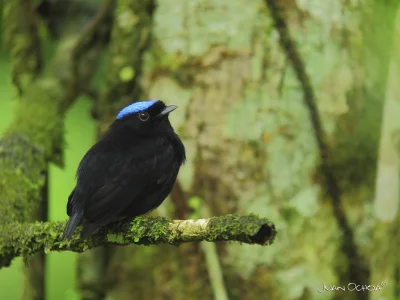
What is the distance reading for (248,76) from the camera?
334 centimetres

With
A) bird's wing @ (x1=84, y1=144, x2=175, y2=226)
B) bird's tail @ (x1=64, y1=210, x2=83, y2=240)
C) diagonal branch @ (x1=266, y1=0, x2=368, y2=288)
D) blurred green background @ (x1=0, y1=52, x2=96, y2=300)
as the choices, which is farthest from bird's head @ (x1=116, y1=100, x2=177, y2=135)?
blurred green background @ (x1=0, y1=52, x2=96, y2=300)

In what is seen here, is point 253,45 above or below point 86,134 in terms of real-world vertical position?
above

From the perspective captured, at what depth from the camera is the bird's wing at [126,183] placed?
2.88m

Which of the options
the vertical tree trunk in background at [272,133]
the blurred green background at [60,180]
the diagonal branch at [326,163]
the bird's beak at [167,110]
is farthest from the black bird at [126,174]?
the blurred green background at [60,180]

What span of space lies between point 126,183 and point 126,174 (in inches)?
1.8

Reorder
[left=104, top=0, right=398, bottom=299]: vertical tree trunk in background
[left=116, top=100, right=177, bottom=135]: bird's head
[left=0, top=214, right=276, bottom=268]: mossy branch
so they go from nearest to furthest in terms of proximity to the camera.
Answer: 1. [left=0, top=214, right=276, bottom=268]: mossy branch
2. [left=104, top=0, right=398, bottom=299]: vertical tree trunk in background
3. [left=116, top=100, right=177, bottom=135]: bird's head

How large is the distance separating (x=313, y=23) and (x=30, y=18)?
6.71 feet

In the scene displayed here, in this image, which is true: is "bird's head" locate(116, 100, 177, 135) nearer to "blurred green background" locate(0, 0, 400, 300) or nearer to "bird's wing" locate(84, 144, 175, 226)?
"blurred green background" locate(0, 0, 400, 300)

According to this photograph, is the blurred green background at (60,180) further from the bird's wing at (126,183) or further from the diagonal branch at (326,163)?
the diagonal branch at (326,163)

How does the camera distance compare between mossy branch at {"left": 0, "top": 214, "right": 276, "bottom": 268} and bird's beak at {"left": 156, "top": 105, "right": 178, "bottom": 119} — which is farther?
bird's beak at {"left": 156, "top": 105, "right": 178, "bottom": 119}

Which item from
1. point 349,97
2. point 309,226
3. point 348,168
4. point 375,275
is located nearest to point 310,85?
point 349,97

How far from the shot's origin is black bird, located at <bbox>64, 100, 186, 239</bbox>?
2895 millimetres

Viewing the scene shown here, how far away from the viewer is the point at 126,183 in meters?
3.04

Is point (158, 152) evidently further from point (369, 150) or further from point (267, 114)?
point (369, 150)
